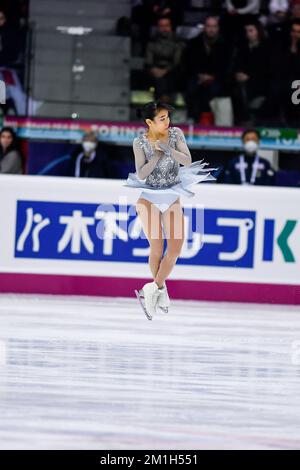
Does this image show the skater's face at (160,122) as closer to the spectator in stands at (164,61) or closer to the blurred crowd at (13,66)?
the blurred crowd at (13,66)

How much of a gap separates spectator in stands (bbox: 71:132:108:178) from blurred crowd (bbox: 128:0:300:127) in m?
1.37

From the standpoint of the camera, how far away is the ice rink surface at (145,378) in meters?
4.23

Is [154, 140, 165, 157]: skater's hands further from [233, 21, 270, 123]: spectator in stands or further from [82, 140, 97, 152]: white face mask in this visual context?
[233, 21, 270, 123]: spectator in stands

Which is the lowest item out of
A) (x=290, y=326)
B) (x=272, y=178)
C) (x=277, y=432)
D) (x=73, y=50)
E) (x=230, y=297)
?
(x=277, y=432)

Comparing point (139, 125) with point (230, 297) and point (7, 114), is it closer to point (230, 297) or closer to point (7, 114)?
point (7, 114)

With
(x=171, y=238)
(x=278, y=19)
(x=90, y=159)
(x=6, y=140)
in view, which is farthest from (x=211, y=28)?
(x=171, y=238)

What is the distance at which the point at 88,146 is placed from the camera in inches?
489

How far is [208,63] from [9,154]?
2879 mm

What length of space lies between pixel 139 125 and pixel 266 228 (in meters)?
3.04

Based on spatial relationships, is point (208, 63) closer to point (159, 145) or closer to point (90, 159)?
point (90, 159)

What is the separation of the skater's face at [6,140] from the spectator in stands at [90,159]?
0.71 m

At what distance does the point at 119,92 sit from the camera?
13.6 meters
